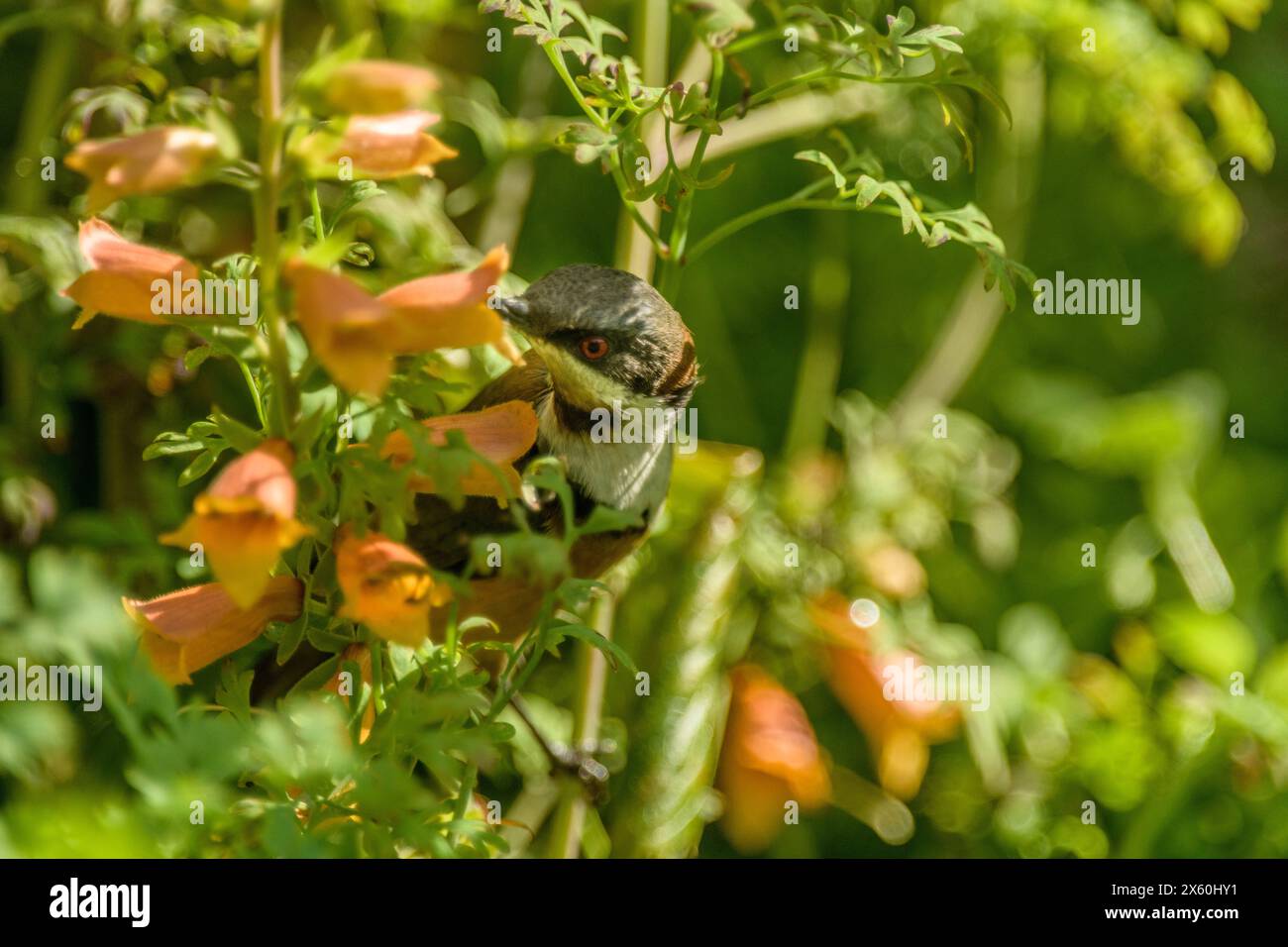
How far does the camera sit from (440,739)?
936mm

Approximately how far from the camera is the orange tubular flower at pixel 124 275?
3.15 feet

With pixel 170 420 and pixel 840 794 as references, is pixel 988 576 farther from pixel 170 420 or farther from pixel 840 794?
pixel 170 420

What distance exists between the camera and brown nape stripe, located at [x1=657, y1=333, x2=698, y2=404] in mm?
1580

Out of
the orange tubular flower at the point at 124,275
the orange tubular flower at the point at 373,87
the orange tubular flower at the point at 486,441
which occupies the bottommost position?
the orange tubular flower at the point at 486,441

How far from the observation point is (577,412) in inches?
65.2

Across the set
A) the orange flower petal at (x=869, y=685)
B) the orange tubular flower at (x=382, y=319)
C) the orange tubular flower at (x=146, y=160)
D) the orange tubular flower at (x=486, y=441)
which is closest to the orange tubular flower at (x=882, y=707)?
the orange flower petal at (x=869, y=685)

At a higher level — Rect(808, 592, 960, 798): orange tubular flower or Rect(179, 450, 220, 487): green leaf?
Rect(179, 450, 220, 487): green leaf

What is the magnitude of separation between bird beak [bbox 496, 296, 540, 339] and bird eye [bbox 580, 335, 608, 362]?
0.20ft

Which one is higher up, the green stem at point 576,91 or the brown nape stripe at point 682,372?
the green stem at point 576,91

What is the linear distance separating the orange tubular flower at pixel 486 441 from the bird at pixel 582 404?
0.97 ft

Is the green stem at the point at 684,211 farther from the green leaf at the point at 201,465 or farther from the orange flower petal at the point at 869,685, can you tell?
the orange flower petal at the point at 869,685

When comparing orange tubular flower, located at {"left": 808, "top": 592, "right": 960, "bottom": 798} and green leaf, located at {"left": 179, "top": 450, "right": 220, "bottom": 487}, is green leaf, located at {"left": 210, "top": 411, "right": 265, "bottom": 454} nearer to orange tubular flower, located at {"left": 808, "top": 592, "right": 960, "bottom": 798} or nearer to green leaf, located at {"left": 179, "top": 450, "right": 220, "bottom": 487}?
green leaf, located at {"left": 179, "top": 450, "right": 220, "bottom": 487}

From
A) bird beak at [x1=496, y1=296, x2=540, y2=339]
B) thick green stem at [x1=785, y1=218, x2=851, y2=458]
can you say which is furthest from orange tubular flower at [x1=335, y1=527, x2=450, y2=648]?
thick green stem at [x1=785, y1=218, x2=851, y2=458]

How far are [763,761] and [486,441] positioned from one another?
1.04 meters
